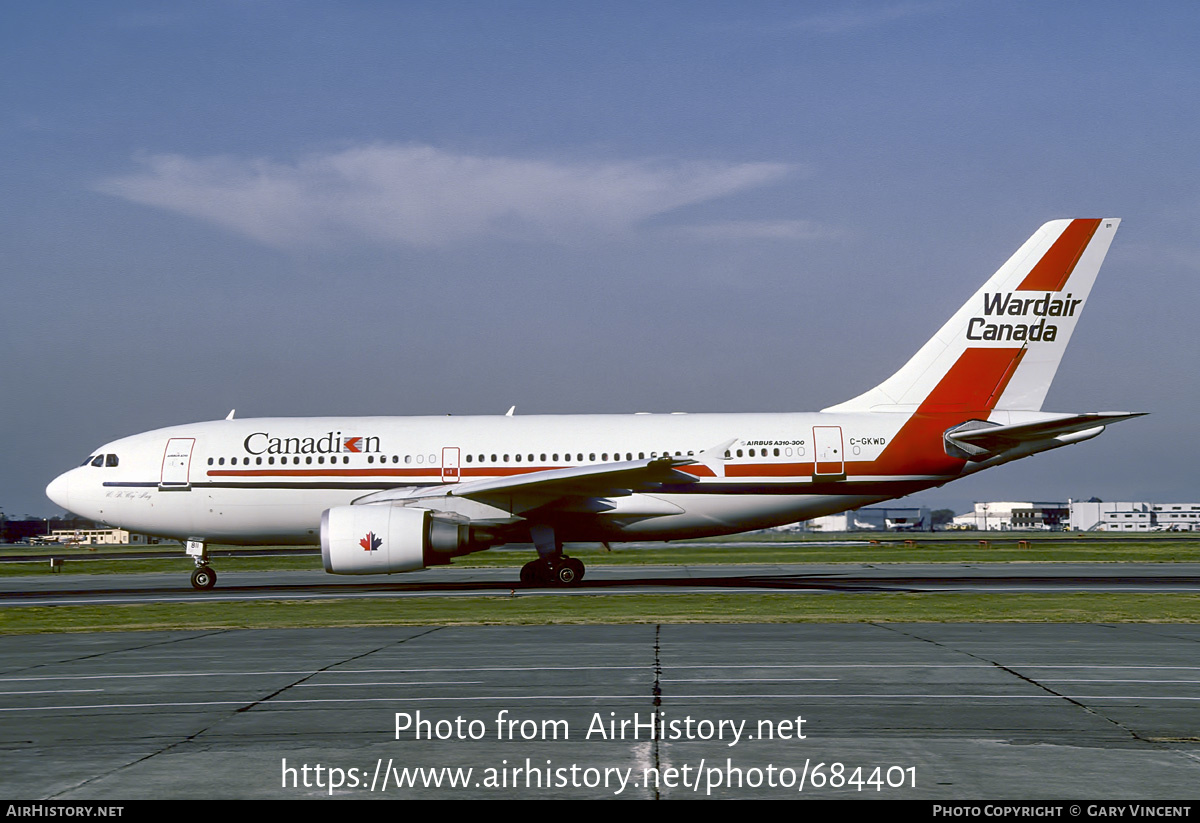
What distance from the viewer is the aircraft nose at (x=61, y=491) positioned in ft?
98.8

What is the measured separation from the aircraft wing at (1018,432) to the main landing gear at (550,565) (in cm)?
986

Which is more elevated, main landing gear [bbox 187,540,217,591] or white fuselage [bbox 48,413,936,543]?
white fuselage [bbox 48,413,936,543]

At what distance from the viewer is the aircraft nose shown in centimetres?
3012

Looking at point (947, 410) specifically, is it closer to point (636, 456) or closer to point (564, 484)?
point (636, 456)

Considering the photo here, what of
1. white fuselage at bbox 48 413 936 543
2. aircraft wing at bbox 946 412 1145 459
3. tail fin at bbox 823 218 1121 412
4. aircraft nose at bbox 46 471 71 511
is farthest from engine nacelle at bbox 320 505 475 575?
aircraft wing at bbox 946 412 1145 459

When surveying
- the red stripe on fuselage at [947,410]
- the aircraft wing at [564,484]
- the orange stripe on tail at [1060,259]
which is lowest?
the aircraft wing at [564,484]

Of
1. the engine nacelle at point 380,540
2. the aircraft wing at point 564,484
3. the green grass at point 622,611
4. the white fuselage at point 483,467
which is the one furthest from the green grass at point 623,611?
the white fuselage at point 483,467

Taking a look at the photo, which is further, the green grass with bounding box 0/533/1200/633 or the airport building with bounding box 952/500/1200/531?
the airport building with bounding box 952/500/1200/531

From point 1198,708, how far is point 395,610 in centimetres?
1462

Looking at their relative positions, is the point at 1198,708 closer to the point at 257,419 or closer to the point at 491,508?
the point at 491,508

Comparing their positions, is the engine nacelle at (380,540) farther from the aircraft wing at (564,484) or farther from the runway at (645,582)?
the aircraft wing at (564,484)

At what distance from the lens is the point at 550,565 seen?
1086 inches

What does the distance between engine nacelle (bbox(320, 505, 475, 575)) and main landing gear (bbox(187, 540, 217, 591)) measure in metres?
5.45

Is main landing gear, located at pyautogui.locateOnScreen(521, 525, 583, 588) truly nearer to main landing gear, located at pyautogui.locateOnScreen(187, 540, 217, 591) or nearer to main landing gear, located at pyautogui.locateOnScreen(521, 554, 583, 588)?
main landing gear, located at pyautogui.locateOnScreen(521, 554, 583, 588)
